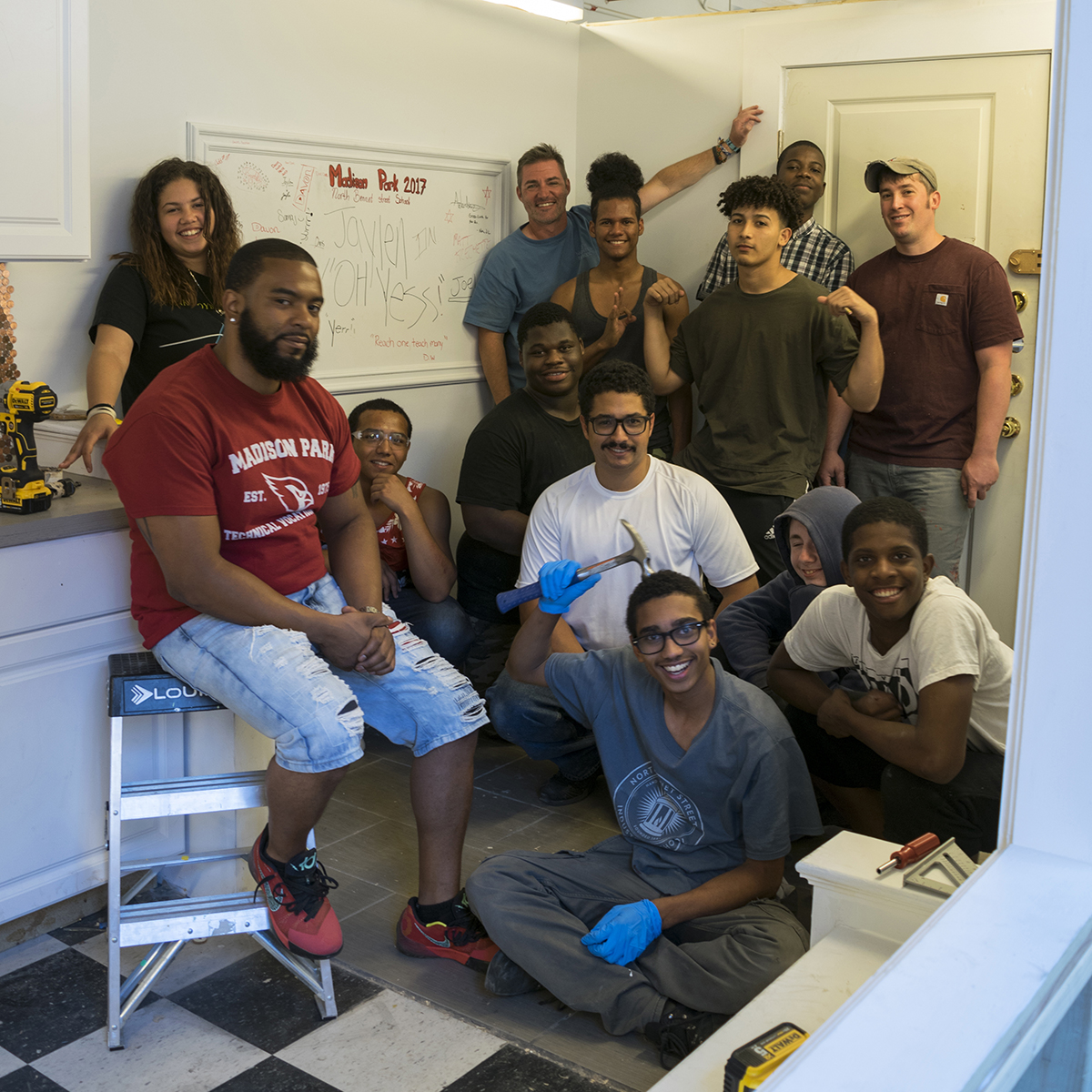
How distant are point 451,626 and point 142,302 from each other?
119cm

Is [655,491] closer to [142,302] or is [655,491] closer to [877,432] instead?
[877,432]

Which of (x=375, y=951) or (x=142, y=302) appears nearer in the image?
(x=375, y=951)

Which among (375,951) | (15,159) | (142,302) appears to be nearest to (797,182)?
(142,302)

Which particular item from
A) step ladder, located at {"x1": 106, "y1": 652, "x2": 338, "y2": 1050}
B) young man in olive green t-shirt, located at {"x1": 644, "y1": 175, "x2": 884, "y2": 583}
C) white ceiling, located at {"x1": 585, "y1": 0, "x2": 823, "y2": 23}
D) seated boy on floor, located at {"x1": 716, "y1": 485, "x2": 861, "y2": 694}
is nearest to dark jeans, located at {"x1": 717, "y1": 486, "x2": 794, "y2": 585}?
young man in olive green t-shirt, located at {"x1": 644, "y1": 175, "x2": 884, "y2": 583}

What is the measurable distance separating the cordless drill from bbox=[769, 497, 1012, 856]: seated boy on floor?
1590 mm

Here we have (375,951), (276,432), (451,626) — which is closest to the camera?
(276,432)

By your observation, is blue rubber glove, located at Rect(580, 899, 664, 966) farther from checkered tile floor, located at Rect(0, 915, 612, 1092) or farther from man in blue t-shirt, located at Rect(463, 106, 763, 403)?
man in blue t-shirt, located at Rect(463, 106, 763, 403)

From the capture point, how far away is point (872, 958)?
1.38 meters

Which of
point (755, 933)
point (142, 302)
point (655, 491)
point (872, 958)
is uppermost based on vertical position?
point (142, 302)

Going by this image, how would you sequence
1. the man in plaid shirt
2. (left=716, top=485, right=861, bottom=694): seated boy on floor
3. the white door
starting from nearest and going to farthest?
(left=716, top=485, right=861, bottom=694): seated boy on floor → the white door → the man in plaid shirt

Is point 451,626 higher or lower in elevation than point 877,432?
lower

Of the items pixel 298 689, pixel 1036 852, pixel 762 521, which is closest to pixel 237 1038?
pixel 298 689

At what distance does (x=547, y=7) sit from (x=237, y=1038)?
3.36 meters

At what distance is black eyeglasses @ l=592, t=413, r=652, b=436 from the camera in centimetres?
275
